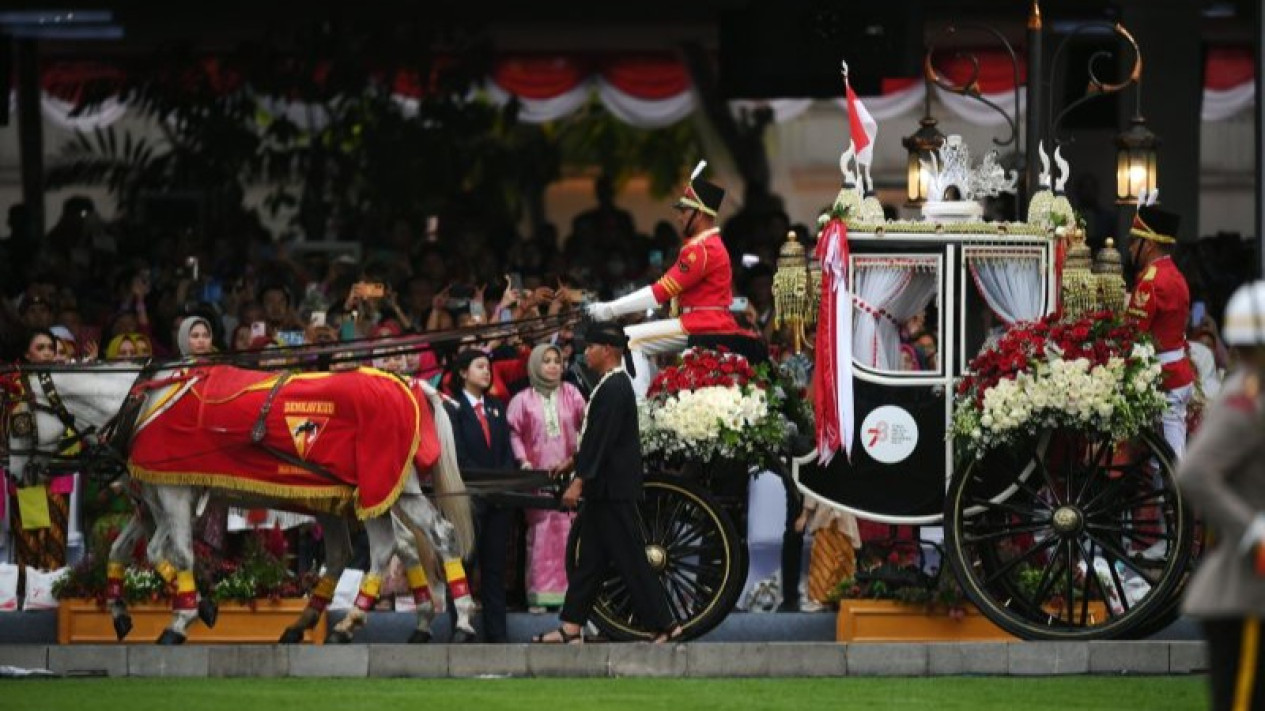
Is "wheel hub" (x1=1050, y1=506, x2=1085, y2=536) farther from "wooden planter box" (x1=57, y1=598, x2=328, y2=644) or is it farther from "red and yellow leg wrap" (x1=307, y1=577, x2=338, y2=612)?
"wooden planter box" (x1=57, y1=598, x2=328, y2=644)

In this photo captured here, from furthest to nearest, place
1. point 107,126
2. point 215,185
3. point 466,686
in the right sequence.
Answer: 1. point 107,126
2. point 215,185
3. point 466,686

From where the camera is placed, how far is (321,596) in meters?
18.4

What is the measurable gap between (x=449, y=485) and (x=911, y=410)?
297cm

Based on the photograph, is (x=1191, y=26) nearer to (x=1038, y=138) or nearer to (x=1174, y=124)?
(x=1174, y=124)

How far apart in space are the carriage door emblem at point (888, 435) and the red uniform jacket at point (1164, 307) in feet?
5.35

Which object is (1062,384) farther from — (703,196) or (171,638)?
(171,638)

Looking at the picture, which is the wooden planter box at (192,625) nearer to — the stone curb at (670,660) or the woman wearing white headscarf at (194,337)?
the stone curb at (670,660)

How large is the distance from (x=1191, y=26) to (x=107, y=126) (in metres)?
11.7

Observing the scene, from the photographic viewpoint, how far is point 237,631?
19438 millimetres

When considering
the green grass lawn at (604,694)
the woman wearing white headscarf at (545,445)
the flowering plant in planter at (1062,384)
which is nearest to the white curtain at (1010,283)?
the flowering plant in planter at (1062,384)

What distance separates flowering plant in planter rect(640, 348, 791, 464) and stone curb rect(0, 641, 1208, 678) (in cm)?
132

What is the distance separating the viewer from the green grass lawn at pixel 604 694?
1569 centimetres

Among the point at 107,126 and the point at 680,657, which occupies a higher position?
the point at 107,126

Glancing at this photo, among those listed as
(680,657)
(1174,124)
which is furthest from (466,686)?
(1174,124)
